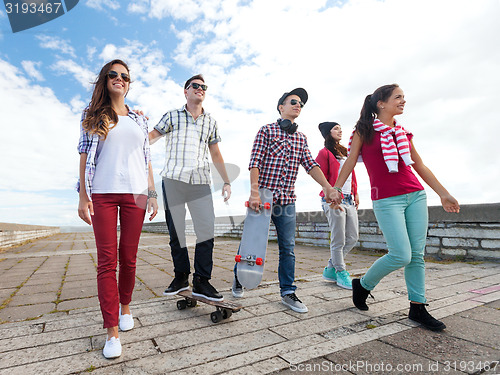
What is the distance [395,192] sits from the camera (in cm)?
262

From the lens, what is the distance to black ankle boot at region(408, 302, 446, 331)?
240 cm

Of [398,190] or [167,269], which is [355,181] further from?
[167,269]

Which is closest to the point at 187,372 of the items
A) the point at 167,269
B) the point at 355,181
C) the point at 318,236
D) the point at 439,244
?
the point at 355,181

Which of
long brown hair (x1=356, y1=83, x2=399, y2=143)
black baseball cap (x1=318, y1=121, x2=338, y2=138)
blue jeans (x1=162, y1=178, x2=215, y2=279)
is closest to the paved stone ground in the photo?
blue jeans (x1=162, y1=178, x2=215, y2=279)

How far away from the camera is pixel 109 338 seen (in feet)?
6.84

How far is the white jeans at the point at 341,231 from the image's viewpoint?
391 cm

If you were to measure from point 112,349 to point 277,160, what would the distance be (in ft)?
6.99

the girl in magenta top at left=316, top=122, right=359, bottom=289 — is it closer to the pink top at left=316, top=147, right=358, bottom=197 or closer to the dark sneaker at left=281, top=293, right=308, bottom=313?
the pink top at left=316, top=147, right=358, bottom=197

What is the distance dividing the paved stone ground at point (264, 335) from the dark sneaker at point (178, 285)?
162mm

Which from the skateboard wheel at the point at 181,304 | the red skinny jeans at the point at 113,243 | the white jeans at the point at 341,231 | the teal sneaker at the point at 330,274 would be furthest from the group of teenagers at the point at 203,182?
the teal sneaker at the point at 330,274

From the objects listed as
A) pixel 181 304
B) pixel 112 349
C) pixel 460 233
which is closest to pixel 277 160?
pixel 181 304

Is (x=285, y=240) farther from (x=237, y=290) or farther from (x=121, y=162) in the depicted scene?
(x=121, y=162)

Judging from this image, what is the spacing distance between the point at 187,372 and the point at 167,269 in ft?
12.5

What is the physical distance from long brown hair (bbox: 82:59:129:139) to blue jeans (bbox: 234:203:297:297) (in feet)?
5.57
